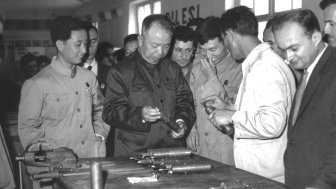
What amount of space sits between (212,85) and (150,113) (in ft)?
2.34

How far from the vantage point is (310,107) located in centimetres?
205

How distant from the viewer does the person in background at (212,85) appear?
10.6ft

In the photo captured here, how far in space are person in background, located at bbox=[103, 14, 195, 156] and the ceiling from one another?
1288 cm

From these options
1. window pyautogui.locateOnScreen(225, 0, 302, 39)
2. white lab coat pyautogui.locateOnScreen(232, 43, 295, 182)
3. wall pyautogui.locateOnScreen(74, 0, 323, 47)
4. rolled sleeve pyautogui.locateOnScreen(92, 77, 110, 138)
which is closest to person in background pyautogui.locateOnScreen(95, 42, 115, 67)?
wall pyautogui.locateOnScreen(74, 0, 323, 47)

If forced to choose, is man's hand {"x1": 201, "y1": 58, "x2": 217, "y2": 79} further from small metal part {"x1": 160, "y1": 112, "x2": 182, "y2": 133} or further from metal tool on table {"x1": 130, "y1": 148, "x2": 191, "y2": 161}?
metal tool on table {"x1": 130, "y1": 148, "x2": 191, "y2": 161}

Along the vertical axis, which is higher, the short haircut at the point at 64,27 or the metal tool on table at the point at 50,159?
the short haircut at the point at 64,27

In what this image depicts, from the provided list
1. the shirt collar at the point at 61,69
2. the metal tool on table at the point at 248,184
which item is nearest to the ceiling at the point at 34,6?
the shirt collar at the point at 61,69

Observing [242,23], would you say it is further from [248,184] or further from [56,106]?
[56,106]

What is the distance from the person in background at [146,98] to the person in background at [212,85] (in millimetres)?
281

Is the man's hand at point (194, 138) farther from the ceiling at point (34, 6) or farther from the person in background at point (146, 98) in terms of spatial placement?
the ceiling at point (34, 6)

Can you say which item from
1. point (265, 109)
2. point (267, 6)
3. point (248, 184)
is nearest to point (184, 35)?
point (265, 109)

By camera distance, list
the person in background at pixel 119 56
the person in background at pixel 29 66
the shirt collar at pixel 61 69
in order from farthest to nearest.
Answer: the person in background at pixel 29 66
the person in background at pixel 119 56
the shirt collar at pixel 61 69

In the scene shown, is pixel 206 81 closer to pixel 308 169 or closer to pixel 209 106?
pixel 209 106

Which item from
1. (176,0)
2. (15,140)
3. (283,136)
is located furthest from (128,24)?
(283,136)
